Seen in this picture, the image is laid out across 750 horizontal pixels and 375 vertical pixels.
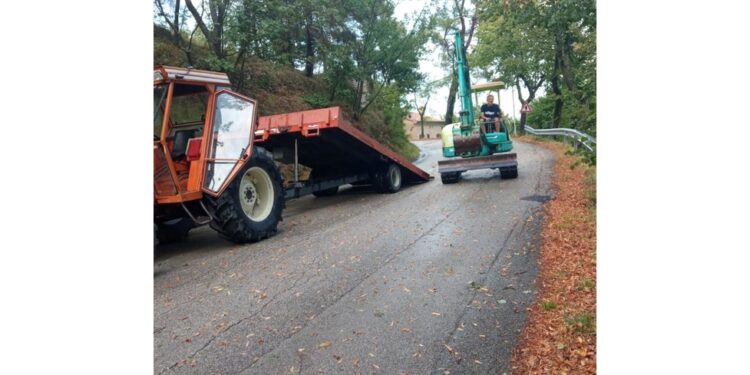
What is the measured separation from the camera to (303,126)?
23.5 ft

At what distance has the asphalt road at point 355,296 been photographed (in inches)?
109

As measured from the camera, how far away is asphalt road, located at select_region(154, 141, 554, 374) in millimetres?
2779

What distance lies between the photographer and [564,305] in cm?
329

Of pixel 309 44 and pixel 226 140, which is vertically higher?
pixel 309 44

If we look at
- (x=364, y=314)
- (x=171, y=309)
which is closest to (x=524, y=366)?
(x=364, y=314)

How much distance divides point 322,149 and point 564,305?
5563 millimetres

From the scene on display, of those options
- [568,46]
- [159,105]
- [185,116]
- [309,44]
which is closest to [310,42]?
[309,44]

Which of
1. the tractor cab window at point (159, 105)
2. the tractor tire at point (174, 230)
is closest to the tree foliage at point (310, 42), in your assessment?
the tractor cab window at point (159, 105)

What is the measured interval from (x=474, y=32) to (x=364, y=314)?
70.9 ft

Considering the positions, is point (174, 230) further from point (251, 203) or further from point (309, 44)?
point (309, 44)

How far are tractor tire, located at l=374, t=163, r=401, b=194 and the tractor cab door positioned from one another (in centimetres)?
404

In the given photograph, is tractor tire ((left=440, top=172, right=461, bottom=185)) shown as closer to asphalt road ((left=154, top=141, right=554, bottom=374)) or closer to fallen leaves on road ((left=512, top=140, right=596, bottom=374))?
asphalt road ((left=154, top=141, right=554, bottom=374))

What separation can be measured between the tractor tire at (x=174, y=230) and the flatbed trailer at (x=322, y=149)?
147 centimetres

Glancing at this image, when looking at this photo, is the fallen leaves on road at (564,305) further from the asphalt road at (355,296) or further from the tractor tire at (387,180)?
the tractor tire at (387,180)
